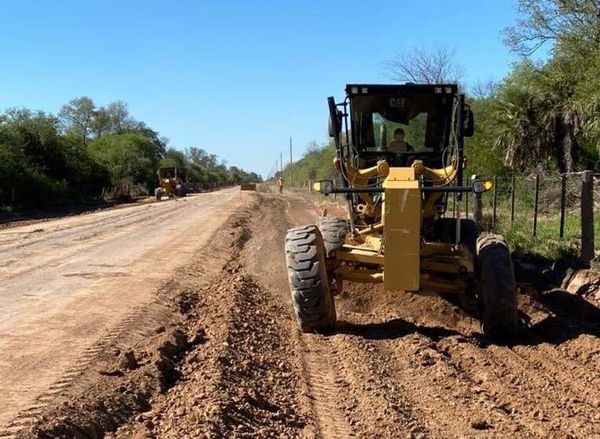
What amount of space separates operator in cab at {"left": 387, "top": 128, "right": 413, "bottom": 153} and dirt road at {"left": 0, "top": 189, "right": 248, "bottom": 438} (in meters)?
3.92

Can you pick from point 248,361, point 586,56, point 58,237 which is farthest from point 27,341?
point 586,56

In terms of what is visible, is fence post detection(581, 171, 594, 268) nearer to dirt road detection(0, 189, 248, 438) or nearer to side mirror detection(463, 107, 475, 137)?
side mirror detection(463, 107, 475, 137)

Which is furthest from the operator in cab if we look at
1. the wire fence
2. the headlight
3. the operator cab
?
the headlight

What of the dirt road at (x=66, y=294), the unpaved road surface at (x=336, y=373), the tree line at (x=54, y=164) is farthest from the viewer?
the tree line at (x=54, y=164)

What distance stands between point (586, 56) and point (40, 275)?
2026 cm

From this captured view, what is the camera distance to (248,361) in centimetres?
681

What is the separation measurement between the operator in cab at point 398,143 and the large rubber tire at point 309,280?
6.26 feet

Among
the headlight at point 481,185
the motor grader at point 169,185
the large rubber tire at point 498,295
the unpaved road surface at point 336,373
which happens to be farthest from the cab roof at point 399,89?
the motor grader at point 169,185

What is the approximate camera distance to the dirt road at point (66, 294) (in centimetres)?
618

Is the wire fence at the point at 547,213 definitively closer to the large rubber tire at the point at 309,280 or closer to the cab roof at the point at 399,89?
the cab roof at the point at 399,89

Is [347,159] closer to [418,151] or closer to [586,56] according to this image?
[418,151]

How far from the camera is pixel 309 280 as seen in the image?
7852 mm

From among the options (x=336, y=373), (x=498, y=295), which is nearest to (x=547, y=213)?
(x=498, y=295)

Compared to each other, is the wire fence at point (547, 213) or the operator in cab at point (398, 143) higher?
the operator in cab at point (398, 143)
